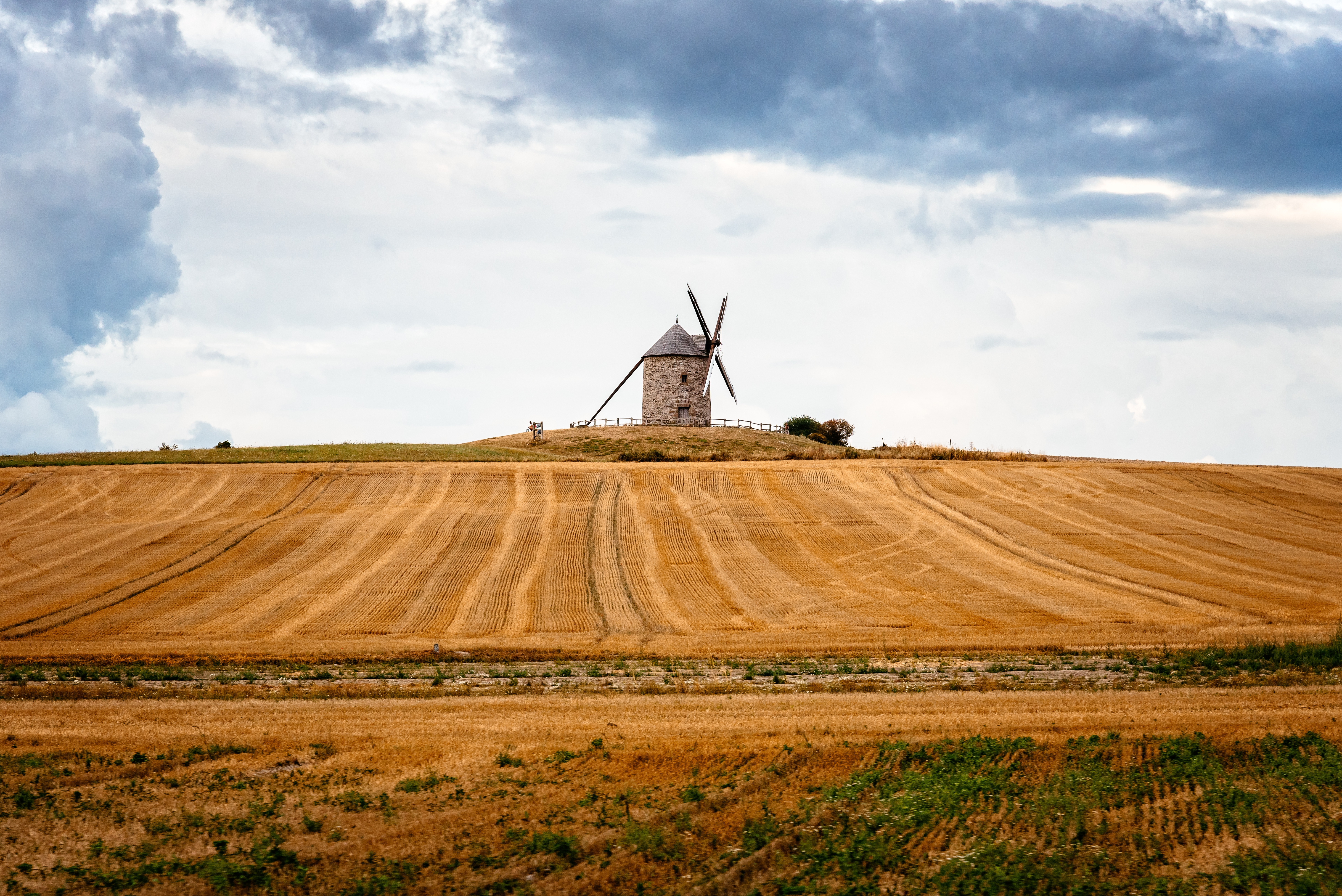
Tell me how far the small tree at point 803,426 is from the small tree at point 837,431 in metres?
0.45

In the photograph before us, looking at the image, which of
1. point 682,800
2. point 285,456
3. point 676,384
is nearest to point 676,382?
point 676,384

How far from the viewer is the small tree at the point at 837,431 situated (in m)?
85.7

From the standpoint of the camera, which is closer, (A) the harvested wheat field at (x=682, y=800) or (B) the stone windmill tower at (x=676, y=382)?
(A) the harvested wheat field at (x=682, y=800)

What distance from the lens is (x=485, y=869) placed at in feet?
32.5

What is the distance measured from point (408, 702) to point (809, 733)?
6917 millimetres

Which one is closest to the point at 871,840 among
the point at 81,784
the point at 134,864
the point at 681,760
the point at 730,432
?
the point at 681,760

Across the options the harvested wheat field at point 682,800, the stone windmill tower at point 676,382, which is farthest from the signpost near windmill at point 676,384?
the harvested wheat field at point 682,800

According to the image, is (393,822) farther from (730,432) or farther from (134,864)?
(730,432)

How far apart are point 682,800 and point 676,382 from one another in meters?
66.1

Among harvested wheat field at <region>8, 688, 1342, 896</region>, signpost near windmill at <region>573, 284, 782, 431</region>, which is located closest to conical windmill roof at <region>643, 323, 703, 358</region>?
signpost near windmill at <region>573, 284, 782, 431</region>

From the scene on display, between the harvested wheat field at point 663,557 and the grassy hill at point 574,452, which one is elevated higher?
the grassy hill at point 574,452

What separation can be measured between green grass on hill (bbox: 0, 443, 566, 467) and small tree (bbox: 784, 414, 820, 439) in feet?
98.7

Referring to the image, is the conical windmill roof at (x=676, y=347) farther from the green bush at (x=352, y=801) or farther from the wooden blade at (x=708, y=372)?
the green bush at (x=352, y=801)

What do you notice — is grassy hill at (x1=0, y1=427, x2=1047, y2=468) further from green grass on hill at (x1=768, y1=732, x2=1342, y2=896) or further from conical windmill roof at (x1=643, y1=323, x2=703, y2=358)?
green grass on hill at (x1=768, y1=732, x2=1342, y2=896)
